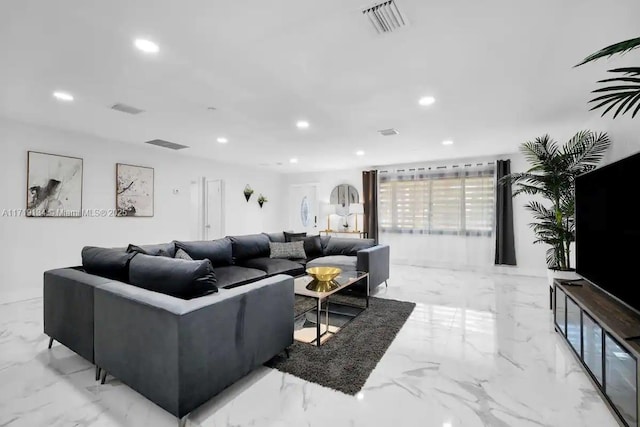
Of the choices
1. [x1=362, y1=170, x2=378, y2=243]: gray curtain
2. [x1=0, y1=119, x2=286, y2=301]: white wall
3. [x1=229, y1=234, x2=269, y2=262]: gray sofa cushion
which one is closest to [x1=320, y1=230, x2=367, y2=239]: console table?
[x1=362, y1=170, x2=378, y2=243]: gray curtain

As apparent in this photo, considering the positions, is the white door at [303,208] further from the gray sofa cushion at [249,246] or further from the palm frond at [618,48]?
the palm frond at [618,48]

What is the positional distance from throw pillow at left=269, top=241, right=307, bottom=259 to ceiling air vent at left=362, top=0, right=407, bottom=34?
3.30 m

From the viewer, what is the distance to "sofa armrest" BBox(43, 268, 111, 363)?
6.75ft

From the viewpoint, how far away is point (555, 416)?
5.56 ft

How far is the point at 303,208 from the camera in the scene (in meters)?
8.15

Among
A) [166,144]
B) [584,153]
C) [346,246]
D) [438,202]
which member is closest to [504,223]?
[438,202]

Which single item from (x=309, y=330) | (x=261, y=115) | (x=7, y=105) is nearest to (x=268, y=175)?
(x=261, y=115)

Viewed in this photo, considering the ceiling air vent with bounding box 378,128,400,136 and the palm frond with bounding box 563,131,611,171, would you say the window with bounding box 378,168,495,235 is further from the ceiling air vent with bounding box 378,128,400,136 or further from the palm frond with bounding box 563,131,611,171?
the ceiling air vent with bounding box 378,128,400,136

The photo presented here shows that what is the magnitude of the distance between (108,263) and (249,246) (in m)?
2.15

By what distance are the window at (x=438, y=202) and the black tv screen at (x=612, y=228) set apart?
3225mm

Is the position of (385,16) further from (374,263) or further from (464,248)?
(464,248)

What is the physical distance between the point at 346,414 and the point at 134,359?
1.28 m

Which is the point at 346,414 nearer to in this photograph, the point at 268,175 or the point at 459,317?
the point at 459,317

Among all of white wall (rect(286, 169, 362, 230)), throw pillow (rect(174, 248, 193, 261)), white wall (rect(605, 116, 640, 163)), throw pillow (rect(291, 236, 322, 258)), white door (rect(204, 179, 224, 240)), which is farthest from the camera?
white wall (rect(286, 169, 362, 230))
